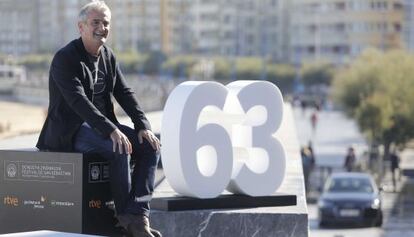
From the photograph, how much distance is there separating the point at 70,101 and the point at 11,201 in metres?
0.61

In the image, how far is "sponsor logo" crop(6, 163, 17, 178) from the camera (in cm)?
686

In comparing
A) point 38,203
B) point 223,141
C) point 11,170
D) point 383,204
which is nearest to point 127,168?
point 38,203

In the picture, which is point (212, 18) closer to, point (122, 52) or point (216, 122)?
point (122, 52)

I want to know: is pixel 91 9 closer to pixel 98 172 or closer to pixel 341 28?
pixel 98 172

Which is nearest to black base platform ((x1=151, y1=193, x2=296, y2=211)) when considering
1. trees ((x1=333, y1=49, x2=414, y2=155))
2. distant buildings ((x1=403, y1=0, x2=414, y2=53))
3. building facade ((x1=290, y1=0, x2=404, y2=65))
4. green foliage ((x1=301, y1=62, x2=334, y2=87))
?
trees ((x1=333, y1=49, x2=414, y2=155))

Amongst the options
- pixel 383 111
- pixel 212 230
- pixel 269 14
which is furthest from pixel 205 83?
pixel 269 14

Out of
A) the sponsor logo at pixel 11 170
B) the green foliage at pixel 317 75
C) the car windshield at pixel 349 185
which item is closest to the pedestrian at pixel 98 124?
the sponsor logo at pixel 11 170

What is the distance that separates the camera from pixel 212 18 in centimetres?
15475

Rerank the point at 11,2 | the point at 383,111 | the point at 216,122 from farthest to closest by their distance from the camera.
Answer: the point at 11,2 → the point at 383,111 → the point at 216,122

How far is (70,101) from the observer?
681cm

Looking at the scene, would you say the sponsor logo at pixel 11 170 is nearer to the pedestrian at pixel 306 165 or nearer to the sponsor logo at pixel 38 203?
the sponsor logo at pixel 38 203

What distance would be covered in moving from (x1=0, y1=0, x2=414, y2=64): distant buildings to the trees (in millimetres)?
64365

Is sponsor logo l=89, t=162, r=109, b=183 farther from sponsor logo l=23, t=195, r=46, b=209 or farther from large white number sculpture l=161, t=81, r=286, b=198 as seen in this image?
large white number sculpture l=161, t=81, r=286, b=198

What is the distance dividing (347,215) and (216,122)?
1779cm
